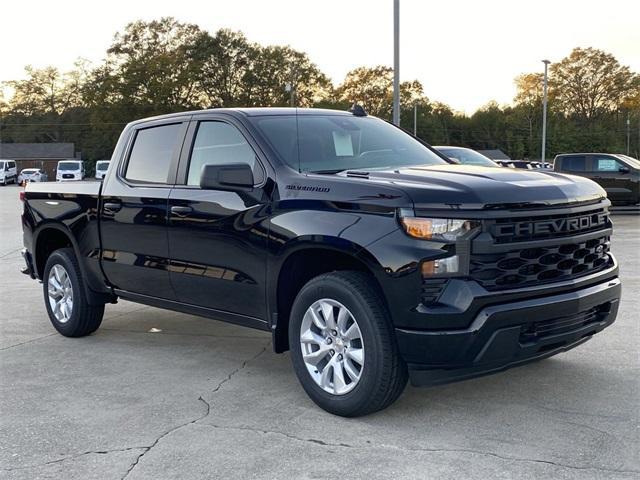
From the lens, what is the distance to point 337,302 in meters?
4.35

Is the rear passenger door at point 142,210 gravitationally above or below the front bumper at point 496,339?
above

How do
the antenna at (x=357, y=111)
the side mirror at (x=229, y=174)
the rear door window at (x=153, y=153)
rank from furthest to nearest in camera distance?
the antenna at (x=357, y=111) < the rear door window at (x=153, y=153) < the side mirror at (x=229, y=174)

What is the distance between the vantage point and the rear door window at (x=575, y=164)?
69.8 ft

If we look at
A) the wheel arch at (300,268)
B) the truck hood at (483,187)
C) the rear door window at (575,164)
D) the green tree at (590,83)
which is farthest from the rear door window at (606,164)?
the green tree at (590,83)

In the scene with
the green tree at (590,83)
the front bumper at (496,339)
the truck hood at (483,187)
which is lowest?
the front bumper at (496,339)

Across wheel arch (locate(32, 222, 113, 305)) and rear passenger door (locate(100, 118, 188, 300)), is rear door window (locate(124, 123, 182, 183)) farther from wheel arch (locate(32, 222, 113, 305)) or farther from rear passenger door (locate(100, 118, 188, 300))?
wheel arch (locate(32, 222, 113, 305))

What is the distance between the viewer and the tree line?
235 ft

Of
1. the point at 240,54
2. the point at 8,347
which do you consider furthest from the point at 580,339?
the point at 240,54

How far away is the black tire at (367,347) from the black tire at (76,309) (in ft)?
9.29

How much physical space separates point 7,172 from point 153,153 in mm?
62139

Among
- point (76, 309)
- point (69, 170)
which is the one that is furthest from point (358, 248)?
point (69, 170)

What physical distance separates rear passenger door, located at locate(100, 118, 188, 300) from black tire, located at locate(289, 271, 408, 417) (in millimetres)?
1644

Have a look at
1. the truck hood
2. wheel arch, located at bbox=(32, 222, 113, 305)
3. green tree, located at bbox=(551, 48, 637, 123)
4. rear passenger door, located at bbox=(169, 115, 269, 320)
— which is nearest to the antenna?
rear passenger door, located at bbox=(169, 115, 269, 320)

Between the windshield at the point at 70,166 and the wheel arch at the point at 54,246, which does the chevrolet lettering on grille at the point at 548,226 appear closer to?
the wheel arch at the point at 54,246
